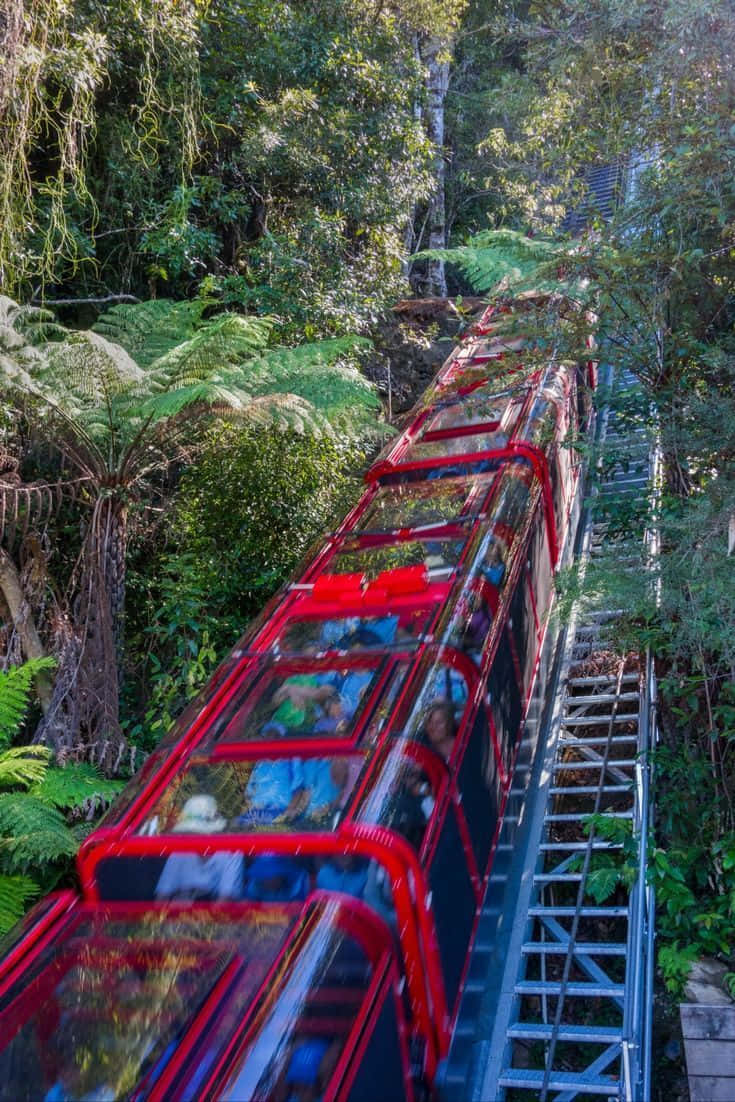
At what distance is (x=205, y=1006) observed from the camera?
2.44m

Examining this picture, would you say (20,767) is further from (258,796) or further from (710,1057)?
(710,1057)

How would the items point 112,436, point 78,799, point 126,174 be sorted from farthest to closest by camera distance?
point 126,174, point 112,436, point 78,799

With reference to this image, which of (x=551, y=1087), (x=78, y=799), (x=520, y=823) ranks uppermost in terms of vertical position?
(x=78, y=799)

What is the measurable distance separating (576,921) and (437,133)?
12021 mm

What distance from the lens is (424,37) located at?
13539 millimetres

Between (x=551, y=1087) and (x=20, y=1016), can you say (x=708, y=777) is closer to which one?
(x=551, y=1087)

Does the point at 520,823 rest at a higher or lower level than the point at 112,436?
lower

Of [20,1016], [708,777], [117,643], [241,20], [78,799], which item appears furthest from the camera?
[241,20]

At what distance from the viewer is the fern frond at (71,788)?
4.48 m

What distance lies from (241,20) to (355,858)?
34.1 ft

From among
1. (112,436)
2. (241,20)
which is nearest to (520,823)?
(112,436)

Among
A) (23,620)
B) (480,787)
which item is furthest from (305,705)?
(23,620)

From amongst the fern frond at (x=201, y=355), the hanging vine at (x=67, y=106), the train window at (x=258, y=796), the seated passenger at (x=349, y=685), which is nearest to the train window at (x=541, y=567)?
the seated passenger at (x=349, y=685)

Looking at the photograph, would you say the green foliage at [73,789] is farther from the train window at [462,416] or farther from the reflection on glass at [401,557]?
the train window at [462,416]
